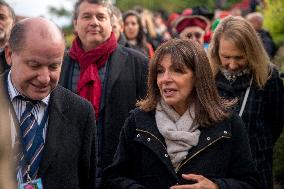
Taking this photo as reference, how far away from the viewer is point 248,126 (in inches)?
153

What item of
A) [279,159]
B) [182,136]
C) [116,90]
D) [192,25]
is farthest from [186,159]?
[192,25]

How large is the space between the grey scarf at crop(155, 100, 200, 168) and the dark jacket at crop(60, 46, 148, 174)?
3.78 feet

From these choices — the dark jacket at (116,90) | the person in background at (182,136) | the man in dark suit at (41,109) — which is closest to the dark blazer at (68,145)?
the man in dark suit at (41,109)

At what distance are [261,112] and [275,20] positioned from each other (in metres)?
4.43

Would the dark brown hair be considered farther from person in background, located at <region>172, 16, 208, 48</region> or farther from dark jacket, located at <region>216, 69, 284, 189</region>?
person in background, located at <region>172, 16, 208, 48</region>

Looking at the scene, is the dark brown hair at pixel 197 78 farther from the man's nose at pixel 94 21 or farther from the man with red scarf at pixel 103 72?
the man's nose at pixel 94 21

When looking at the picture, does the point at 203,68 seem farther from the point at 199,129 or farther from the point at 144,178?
the point at 144,178

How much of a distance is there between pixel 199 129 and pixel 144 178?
0.43 metres

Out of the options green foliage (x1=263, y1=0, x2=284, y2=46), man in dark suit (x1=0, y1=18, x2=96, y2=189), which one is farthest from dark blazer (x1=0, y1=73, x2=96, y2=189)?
green foliage (x1=263, y1=0, x2=284, y2=46)

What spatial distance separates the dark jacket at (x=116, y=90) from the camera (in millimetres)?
4133

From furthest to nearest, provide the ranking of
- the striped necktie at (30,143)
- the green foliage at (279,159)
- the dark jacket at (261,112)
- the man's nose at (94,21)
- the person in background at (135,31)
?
the person in background at (135,31), the green foliage at (279,159), the man's nose at (94,21), the dark jacket at (261,112), the striped necktie at (30,143)

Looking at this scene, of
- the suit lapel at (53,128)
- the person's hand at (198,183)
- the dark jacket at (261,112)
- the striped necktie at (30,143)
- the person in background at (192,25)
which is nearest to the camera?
the striped necktie at (30,143)

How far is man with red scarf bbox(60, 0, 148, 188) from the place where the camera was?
4152mm

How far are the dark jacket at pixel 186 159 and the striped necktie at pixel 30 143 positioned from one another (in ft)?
1.83
